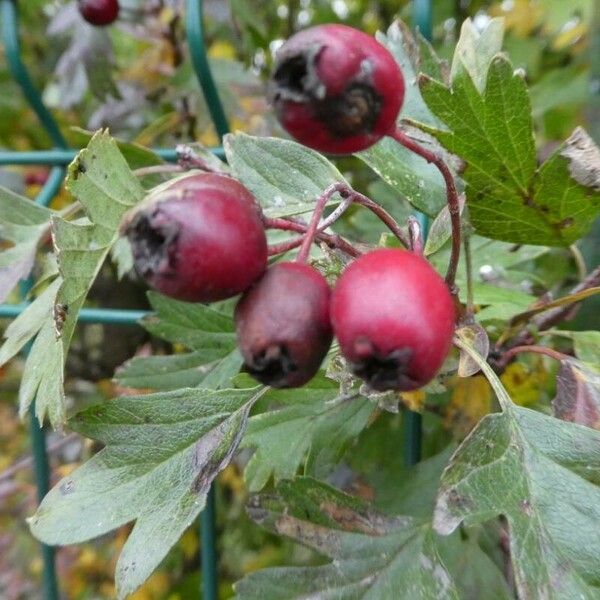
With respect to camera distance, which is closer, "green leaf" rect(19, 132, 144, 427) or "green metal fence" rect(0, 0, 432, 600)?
"green leaf" rect(19, 132, 144, 427)

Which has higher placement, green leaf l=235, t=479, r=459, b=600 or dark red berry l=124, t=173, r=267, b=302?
dark red berry l=124, t=173, r=267, b=302

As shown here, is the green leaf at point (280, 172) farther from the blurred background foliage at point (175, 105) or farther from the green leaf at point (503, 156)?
the blurred background foliage at point (175, 105)

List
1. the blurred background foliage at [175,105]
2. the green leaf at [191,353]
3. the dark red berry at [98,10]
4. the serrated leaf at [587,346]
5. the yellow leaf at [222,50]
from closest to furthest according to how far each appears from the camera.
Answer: the serrated leaf at [587,346] → the green leaf at [191,353] → the dark red berry at [98,10] → the blurred background foliage at [175,105] → the yellow leaf at [222,50]

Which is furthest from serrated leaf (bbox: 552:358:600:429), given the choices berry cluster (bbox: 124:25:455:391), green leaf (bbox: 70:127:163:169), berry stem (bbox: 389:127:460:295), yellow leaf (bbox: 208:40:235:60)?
yellow leaf (bbox: 208:40:235:60)

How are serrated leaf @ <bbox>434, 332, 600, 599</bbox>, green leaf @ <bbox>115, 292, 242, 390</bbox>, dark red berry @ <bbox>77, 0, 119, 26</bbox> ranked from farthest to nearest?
dark red berry @ <bbox>77, 0, 119, 26</bbox>
green leaf @ <bbox>115, 292, 242, 390</bbox>
serrated leaf @ <bbox>434, 332, 600, 599</bbox>

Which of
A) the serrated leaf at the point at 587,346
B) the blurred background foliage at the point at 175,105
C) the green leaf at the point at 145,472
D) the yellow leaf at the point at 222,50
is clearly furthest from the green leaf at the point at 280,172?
the yellow leaf at the point at 222,50

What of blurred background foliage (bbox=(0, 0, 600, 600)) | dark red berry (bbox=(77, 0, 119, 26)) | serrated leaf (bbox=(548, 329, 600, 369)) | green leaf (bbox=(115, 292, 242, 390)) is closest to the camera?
serrated leaf (bbox=(548, 329, 600, 369))

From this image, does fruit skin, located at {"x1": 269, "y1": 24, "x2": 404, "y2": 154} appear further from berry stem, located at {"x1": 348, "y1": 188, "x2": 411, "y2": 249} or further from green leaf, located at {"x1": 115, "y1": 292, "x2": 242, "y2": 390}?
green leaf, located at {"x1": 115, "y1": 292, "x2": 242, "y2": 390}

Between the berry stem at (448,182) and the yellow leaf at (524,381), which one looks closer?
the berry stem at (448,182)
